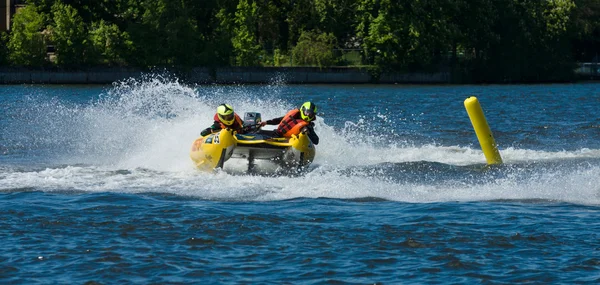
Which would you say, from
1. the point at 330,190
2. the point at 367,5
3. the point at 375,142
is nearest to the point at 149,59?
the point at 367,5

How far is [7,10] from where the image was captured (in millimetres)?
81188

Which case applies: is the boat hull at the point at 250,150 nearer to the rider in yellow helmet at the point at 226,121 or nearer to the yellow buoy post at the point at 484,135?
the rider in yellow helmet at the point at 226,121

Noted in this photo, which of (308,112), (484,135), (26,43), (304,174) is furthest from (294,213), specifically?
(26,43)

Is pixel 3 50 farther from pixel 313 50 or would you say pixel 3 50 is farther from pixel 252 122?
pixel 252 122

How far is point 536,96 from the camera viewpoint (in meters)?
55.3

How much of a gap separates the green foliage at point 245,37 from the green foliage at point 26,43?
12083mm

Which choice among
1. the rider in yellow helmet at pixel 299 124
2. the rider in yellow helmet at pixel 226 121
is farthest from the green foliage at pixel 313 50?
the rider in yellow helmet at pixel 226 121

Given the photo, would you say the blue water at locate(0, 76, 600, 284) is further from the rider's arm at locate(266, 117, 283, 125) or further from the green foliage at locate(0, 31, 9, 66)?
the green foliage at locate(0, 31, 9, 66)

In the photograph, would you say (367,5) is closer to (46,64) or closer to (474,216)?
(46,64)

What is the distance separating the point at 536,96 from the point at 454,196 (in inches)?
1567

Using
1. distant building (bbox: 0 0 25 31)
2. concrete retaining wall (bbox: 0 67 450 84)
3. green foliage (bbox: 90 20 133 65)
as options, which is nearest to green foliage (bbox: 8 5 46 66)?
concrete retaining wall (bbox: 0 67 450 84)

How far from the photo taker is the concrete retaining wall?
227 feet

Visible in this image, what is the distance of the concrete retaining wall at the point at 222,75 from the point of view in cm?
6912

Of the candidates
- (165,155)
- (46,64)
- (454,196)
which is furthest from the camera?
(46,64)
